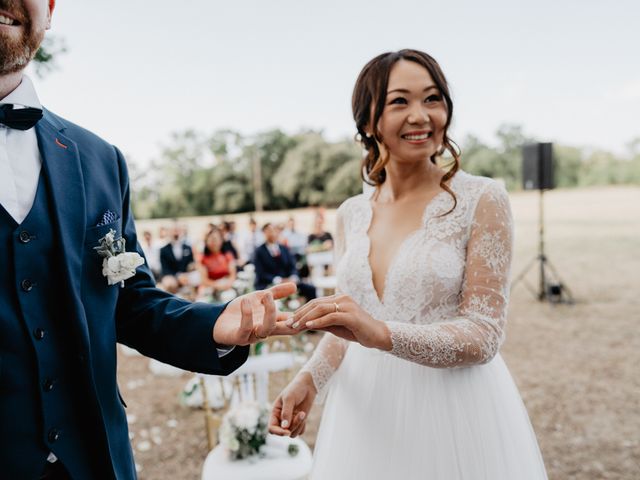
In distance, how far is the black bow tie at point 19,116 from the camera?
127cm

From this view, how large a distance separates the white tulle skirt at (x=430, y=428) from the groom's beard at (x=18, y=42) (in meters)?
1.58

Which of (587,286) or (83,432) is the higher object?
(83,432)

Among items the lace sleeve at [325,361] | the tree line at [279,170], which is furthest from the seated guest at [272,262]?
the tree line at [279,170]

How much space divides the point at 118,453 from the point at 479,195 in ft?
4.85

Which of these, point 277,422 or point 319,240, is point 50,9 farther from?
point 319,240

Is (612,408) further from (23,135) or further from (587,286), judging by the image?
(587,286)

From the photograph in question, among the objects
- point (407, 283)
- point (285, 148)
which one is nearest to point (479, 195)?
point (407, 283)

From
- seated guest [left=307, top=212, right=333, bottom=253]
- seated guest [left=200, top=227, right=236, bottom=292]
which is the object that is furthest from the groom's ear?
seated guest [left=307, top=212, right=333, bottom=253]

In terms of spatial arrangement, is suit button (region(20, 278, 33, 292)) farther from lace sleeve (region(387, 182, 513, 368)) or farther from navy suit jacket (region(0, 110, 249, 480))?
lace sleeve (region(387, 182, 513, 368))

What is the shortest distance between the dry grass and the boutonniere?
145 inches

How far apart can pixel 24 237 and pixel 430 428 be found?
146 cm

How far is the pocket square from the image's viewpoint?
141cm

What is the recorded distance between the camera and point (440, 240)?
1.94 meters

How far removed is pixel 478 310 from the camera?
1.77 m
